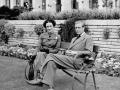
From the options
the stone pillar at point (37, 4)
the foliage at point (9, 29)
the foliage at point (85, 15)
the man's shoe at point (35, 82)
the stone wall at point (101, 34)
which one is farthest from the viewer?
the stone pillar at point (37, 4)

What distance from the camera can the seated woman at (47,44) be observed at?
5.47 meters

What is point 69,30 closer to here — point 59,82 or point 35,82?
point 59,82

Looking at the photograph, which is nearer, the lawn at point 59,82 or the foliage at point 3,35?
the lawn at point 59,82

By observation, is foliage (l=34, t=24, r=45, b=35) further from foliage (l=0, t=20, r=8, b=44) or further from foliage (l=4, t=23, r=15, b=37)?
foliage (l=0, t=20, r=8, b=44)

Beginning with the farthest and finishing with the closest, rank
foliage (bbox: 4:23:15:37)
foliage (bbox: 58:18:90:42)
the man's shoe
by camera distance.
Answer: foliage (bbox: 4:23:15:37)
foliage (bbox: 58:18:90:42)
the man's shoe

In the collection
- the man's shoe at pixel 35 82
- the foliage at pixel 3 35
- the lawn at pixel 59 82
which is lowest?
the lawn at pixel 59 82

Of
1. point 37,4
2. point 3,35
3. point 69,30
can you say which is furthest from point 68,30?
point 37,4

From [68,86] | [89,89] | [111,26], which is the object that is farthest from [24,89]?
[111,26]

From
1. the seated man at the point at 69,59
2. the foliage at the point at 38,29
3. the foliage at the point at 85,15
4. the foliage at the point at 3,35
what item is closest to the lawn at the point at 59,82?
the seated man at the point at 69,59

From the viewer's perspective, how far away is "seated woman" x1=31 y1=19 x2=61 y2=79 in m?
5.47

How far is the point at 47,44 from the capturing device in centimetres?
566

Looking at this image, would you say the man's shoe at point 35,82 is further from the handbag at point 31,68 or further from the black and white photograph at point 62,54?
the handbag at point 31,68

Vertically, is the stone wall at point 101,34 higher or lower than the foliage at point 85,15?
lower

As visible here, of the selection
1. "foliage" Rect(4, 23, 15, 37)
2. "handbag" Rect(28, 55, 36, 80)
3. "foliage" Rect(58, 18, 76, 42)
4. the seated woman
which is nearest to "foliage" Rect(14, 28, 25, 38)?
"foliage" Rect(4, 23, 15, 37)
